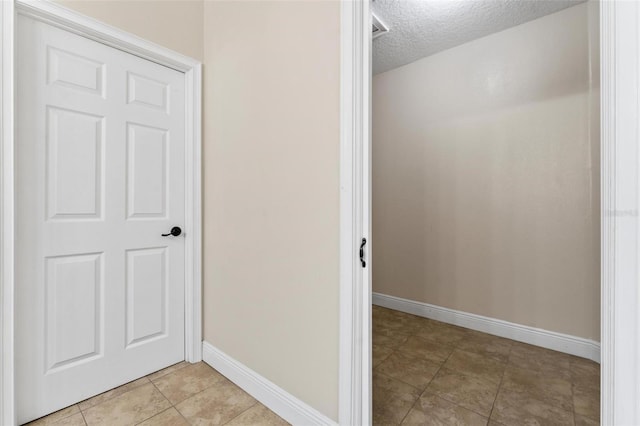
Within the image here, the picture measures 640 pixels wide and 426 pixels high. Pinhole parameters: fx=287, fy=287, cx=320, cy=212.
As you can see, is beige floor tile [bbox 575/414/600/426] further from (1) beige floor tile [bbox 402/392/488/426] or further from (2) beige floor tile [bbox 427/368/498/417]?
(1) beige floor tile [bbox 402/392/488/426]

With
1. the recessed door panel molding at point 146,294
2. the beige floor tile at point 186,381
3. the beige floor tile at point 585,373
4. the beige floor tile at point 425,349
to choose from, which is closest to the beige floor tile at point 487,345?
the beige floor tile at point 425,349

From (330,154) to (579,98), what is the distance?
84.1 inches

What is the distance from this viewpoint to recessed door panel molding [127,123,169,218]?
70.0 inches

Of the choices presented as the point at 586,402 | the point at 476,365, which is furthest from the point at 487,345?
the point at 586,402

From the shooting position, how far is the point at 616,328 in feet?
2.35

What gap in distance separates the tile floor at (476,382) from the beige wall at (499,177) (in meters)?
0.37

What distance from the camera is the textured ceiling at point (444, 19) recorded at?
7.15 ft

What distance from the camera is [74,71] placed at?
1565 mm

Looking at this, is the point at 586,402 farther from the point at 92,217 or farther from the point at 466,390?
the point at 92,217

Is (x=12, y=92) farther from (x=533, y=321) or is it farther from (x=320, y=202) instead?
(x=533, y=321)

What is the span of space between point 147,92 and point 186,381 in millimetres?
1839

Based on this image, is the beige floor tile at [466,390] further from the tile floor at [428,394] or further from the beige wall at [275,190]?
the beige wall at [275,190]

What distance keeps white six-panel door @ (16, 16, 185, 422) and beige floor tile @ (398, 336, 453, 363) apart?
1701 millimetres

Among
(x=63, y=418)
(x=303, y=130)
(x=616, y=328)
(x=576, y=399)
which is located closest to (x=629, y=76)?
(x=616, y=328)
